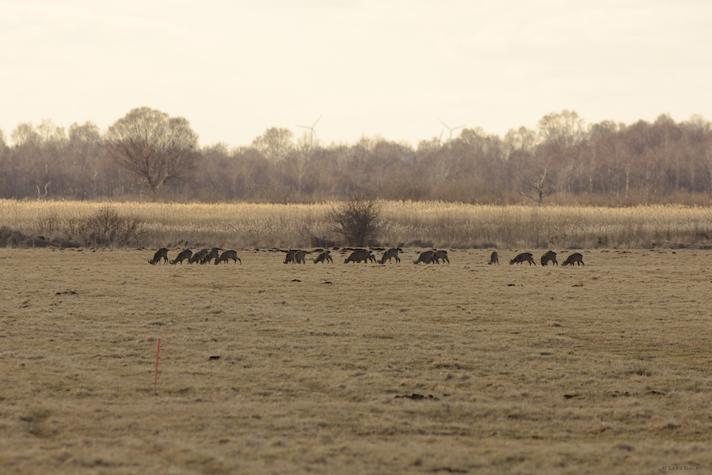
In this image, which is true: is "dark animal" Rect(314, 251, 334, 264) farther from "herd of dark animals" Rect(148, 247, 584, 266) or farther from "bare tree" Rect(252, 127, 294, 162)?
"bare tree" Rect(252, 127, 294, 162)

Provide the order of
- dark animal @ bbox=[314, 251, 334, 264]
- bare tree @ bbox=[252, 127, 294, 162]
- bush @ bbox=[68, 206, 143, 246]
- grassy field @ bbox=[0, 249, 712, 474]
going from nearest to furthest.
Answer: grassy field @ bbox=[0, 249, 712, 474], dark animal @ bbox=[314, 251, 334, 264], bush @ bbox=[68, 206, 143, 246], bare tree @ bbox=[252, 127, 294, 162]

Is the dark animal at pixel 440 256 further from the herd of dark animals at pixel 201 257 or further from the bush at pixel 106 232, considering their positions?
the bush at pixel 106 232

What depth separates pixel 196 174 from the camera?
Result: 122 meters

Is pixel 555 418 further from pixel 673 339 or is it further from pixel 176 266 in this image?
pixel 176 266

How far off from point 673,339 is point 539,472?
9.03 meters

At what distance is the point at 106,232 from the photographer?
4441cm

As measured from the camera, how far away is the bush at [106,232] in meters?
44.2

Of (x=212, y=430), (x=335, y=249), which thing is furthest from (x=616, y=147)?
(x=212, y=430)

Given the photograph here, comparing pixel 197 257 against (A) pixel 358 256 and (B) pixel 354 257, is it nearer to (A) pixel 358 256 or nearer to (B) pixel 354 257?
(B) pixel 354 257

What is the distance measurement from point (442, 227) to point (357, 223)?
5.25 m

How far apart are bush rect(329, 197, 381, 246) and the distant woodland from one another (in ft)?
110

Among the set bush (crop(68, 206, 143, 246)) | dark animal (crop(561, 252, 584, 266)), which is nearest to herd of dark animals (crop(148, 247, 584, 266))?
dark animal (crop(561, 252, 584, 266))

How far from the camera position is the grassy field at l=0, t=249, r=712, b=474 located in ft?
30.6

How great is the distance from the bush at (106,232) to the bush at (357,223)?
9.10 meters
